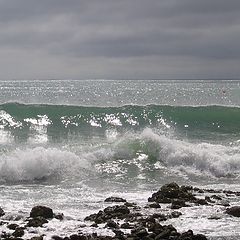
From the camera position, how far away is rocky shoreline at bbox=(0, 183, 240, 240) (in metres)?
10.8

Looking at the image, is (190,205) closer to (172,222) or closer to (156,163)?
(172,222)

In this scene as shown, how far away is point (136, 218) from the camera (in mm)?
12391

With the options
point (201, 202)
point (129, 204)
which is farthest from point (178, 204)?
point (129, 204)

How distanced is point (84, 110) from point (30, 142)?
10.3 meters

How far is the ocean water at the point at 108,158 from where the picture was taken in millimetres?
13953

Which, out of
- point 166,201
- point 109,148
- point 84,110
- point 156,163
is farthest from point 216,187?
point 84,110

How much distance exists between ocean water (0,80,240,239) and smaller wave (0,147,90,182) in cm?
4

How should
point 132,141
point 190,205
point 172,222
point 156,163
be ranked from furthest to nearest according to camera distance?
point 132,141
point 156,163
point 190,205
point 172,222

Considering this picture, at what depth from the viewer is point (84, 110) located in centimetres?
3784

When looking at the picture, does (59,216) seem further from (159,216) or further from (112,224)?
(159,216)

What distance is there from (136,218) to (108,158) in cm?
1129

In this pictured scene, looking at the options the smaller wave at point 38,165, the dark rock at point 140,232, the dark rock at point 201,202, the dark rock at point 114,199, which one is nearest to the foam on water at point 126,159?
the smaller wave at point 38,165

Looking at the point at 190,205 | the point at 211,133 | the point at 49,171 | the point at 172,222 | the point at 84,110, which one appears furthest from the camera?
the point at 84,110

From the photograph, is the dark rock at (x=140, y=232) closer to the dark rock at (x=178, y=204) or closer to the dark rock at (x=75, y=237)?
the dark rock at (x=75, y=237)
